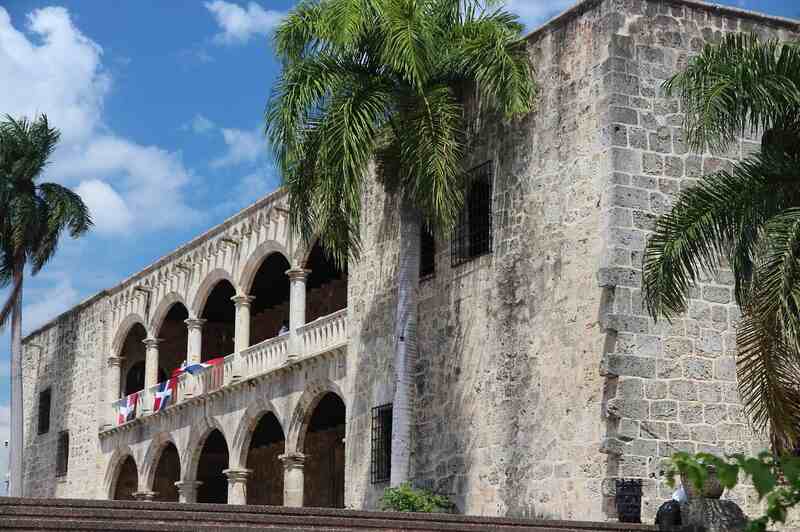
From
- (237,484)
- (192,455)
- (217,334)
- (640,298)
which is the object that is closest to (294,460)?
(237,484)

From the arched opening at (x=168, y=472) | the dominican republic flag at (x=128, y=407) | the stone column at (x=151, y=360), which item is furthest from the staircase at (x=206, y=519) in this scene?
the arched opening at (x=168, y=472)

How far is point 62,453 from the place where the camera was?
36.0 m

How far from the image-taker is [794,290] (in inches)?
482

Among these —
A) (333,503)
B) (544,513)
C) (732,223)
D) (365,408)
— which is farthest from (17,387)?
(732,223)

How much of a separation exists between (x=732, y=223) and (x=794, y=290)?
1479 mm

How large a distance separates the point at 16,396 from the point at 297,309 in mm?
10469

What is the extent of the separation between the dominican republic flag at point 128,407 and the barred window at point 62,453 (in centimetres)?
421

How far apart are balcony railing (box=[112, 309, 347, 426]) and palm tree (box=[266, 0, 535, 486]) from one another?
4521 mm

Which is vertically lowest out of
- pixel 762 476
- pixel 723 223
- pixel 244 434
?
pixel 762 476

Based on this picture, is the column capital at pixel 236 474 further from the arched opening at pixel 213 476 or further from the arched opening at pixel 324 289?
the arched opening at pixel 213 476

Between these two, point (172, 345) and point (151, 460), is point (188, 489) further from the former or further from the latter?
point (172, 345)

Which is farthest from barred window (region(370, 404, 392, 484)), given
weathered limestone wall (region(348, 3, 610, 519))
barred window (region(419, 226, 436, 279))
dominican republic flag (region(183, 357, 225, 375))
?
dominican republic flag (region(183, 357, 225, 375))

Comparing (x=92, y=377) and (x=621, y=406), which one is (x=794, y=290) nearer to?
(x=621, y=406)

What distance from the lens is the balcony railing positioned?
2380 centimetres
